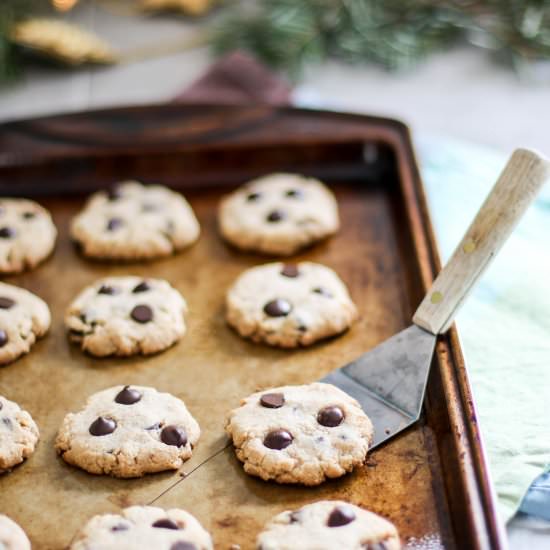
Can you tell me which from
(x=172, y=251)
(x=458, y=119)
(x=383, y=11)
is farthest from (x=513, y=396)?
(x=383, y=11)

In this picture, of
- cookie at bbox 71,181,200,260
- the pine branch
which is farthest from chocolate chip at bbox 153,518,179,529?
the pine branch

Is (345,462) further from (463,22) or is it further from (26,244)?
(463,22)

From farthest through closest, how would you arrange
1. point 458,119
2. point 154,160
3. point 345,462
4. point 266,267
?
point 458,119 → point 154,160 → point 266,267 → point 345,462

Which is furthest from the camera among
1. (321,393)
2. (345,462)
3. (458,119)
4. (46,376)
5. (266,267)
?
(458,119)

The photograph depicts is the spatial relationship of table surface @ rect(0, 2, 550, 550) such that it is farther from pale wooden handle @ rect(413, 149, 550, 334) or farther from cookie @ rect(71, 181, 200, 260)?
pale wooden handle @ rect(413, 149, 550, 334)

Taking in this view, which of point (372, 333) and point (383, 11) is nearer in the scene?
point (372, 333)

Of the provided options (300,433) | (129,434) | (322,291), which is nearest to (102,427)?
(129,434)

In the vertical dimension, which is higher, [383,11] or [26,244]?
[383,11]
